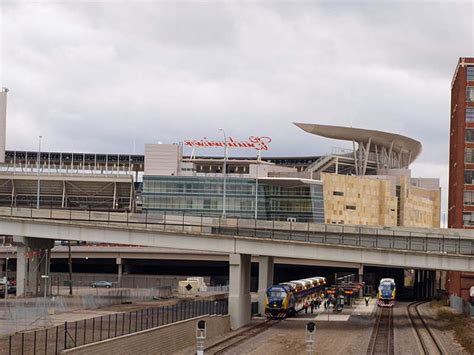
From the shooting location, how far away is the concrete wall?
187m

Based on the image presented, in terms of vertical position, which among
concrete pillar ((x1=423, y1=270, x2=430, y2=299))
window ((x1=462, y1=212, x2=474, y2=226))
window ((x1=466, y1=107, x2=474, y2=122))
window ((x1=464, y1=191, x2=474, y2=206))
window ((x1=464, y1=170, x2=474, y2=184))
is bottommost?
concrete pillar ((x1=423, y1=270, x2=430, y2=299))

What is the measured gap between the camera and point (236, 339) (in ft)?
227

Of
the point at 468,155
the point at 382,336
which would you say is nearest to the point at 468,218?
the point at 468,155

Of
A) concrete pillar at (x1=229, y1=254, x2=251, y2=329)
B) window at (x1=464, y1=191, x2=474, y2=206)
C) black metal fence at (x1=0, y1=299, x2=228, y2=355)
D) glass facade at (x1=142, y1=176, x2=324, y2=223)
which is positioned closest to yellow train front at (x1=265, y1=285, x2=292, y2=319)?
concrete pillar at (x1=229, y1=254, x2=251, y2=329)

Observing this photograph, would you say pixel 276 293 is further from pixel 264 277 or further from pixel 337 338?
pixel 337 338

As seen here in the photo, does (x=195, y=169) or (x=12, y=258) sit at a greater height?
(x=195, y=169)

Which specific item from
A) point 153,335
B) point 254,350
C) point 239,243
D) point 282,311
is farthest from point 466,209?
point 153,335

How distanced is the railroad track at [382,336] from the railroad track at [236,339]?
9762 millimetres

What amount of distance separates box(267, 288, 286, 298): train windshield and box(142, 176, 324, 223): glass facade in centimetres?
8861

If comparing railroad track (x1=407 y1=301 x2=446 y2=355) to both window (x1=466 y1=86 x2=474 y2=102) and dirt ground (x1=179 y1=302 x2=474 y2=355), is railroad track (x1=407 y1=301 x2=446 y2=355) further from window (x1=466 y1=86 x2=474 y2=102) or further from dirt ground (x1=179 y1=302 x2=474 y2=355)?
window (x1=466 y1=86 x2=474 y2=102)

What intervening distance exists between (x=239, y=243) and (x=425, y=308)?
47.9 m

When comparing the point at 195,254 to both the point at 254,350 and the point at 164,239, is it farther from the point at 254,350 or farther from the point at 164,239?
the point at 254,350

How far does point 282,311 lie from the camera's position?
291ft

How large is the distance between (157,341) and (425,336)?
2783 cm
